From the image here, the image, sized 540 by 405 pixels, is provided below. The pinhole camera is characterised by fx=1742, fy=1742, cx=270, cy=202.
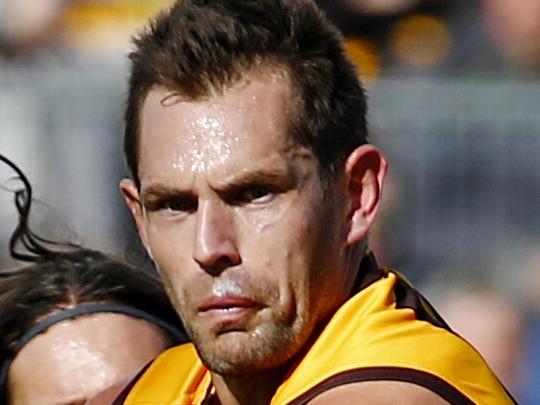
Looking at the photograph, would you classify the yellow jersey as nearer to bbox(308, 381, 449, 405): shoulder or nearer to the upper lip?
bbox(308, 381, 449, 405): shoulder

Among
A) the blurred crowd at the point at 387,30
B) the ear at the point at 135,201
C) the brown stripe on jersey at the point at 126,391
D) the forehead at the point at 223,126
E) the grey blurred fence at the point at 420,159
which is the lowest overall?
the grey blurred fence at the point at 420,159

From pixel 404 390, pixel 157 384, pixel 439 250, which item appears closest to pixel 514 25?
pixel 439 250

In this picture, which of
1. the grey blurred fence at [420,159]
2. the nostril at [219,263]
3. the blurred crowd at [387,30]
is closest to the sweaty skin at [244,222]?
the nostril at [219,263]

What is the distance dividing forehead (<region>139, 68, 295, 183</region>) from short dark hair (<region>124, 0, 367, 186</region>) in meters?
0.02

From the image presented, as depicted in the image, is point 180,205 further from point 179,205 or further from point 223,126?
point 223,126

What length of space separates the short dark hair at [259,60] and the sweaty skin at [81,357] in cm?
83

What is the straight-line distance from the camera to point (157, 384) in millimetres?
2842

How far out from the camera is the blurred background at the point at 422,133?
539 centimetres

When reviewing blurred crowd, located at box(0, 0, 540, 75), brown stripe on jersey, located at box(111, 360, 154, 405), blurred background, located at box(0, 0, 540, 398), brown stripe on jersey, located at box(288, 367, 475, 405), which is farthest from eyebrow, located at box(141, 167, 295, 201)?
blurred crowd, located at box(0, 0, 540, 75)

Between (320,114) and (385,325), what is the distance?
0.31 m

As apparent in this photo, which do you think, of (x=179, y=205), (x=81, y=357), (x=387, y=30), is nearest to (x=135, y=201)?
(x=179, y=205)

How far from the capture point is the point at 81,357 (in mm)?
3402

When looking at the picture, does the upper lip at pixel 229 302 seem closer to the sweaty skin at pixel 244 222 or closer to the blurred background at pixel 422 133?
the sweaty skin at pixel 244 222

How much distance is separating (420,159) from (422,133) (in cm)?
8
